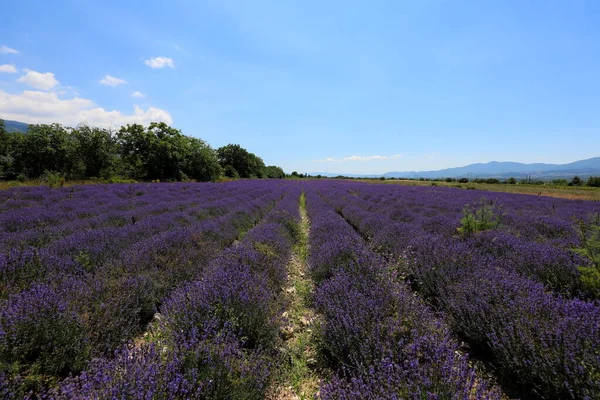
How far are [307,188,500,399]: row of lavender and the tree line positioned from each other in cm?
2234

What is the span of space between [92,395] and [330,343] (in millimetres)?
1856

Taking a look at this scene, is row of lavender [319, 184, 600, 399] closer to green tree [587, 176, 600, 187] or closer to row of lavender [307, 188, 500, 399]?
row of lavender [307, 188, 500, 399]

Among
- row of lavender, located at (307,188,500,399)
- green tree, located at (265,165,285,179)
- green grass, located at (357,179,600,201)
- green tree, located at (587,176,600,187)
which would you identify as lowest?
row of lavender, located at (307,188,500,399)

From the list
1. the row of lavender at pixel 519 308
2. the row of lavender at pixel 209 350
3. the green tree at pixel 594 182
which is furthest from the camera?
the green tree at pixel 594 182

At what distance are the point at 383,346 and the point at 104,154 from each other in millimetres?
28276

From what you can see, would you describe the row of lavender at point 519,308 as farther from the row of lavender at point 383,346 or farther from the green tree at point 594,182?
the green tree at point 594,182

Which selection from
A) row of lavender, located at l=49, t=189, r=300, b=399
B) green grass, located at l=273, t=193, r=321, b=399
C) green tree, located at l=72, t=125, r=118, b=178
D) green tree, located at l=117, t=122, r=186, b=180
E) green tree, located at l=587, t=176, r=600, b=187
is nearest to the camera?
row of lavender, located at l=49, t=189, r=300, b=399

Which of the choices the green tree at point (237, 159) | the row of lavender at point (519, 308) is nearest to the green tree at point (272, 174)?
the green tree at point (237, 159)

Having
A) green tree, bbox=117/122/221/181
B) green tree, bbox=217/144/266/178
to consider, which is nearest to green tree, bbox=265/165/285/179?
green tree, bbox=217/144/266/178

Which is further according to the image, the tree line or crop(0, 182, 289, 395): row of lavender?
the tree line

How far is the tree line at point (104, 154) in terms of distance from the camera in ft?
69.6

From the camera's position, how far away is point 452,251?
4.13m

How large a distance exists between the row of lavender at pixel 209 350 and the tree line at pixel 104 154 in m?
21.3

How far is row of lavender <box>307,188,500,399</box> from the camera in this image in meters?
1.60
